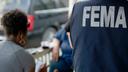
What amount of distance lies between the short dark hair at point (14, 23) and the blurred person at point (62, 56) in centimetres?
174

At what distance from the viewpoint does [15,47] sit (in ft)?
9.19

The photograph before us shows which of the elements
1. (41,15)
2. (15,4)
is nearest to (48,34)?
(41,15)

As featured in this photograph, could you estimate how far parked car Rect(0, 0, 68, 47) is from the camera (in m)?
8.52

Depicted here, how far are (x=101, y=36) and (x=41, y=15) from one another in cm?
649

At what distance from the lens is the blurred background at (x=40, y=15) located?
8.50 m

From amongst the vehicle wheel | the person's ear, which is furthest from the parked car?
the person's ear

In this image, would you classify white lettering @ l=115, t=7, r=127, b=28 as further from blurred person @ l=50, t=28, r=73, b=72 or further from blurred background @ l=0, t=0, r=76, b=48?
blurred background @ l=0, t=0, r=76, b=48

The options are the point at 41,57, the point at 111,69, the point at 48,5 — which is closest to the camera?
the point at 111,69

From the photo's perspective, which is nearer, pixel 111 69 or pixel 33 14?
pixel 111 69

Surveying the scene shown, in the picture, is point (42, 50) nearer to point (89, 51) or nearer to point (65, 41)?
point (65, 41)

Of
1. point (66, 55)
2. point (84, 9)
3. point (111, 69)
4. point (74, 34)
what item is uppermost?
point (84, 9)

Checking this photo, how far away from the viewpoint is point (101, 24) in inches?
106

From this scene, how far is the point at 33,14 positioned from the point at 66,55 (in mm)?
4296

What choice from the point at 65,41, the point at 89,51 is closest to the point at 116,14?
the point at 89,51
